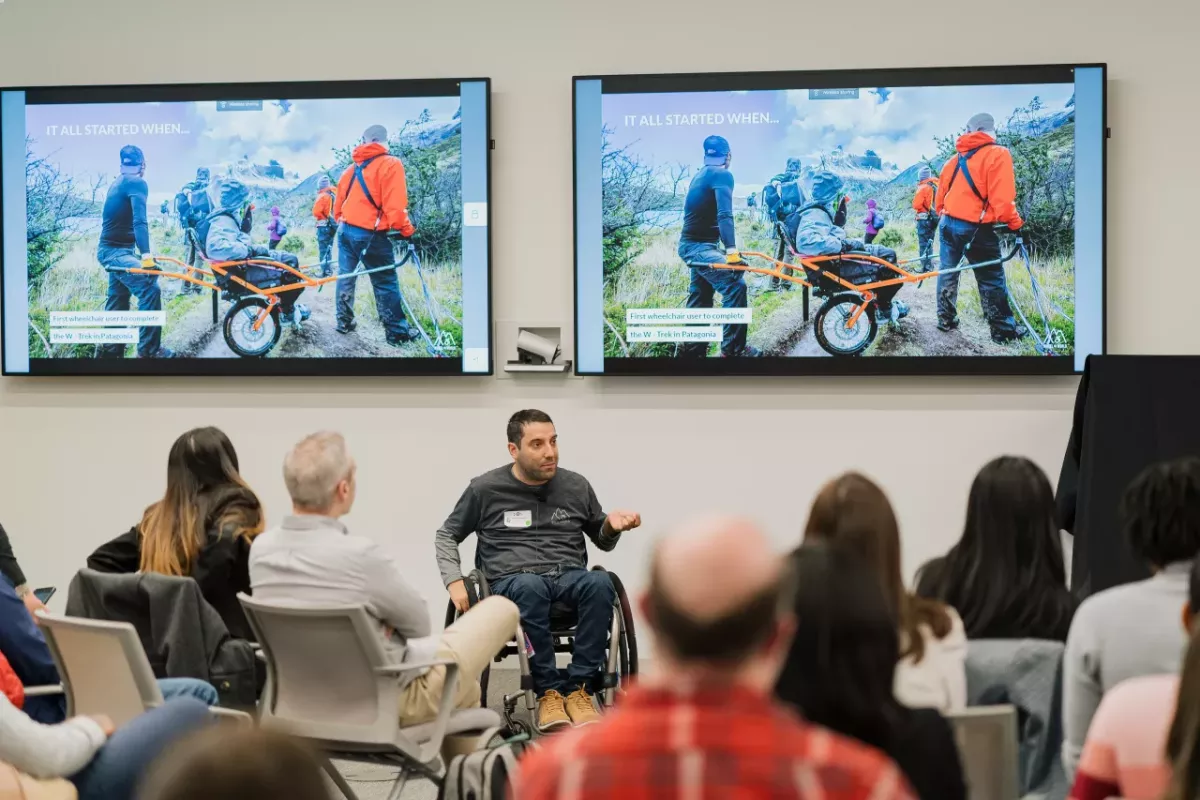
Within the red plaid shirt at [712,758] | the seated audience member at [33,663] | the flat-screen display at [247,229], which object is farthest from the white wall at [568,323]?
the red plaid shirt at [712,758]

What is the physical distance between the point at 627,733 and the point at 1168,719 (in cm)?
94

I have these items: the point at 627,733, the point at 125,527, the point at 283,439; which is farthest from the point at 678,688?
the point at 125,527

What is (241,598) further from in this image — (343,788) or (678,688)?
(678,688)

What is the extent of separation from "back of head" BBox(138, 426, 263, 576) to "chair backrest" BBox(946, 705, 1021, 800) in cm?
233

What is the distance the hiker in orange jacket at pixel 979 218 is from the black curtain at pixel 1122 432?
0.61 metres

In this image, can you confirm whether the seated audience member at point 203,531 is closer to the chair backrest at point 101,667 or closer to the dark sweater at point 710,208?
the chair backrest at point 101,667

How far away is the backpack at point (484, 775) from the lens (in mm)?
3049

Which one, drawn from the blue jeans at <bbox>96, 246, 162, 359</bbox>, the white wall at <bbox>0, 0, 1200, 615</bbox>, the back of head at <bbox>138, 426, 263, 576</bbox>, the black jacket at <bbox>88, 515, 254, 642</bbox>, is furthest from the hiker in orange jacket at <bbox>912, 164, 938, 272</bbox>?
the blue jeans at <bbox>96, 246, 162, 359</bbox>

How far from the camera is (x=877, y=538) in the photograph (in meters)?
2.42

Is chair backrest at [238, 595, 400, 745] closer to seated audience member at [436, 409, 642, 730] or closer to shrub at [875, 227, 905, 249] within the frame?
seated audience member at [436, 409, 642, 730]

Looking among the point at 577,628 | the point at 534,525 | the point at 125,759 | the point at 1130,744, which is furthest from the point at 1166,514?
the point at 534,525

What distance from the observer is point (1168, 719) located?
180 cm

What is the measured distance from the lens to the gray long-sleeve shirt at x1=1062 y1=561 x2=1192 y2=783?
236 centimetres

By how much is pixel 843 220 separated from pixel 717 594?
4498 millimetres
